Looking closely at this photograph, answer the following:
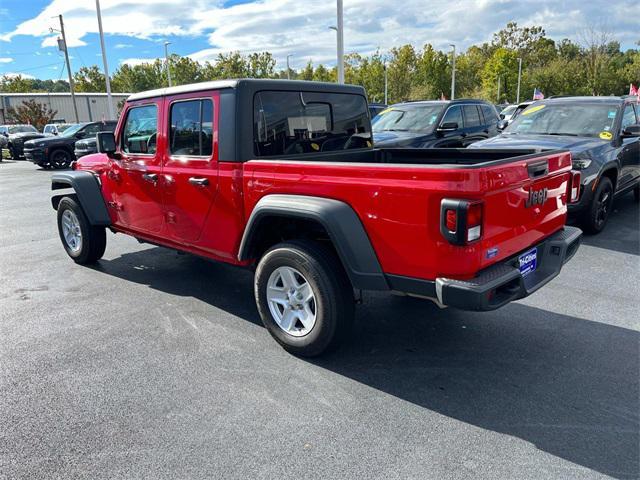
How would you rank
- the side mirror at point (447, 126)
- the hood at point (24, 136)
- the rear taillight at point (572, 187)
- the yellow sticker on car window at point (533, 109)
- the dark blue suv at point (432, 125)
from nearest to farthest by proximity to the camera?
1. the rear taillight at point (572, 187)
2. the yellow sticker on car window at point (533, 109)
3. the dark blue suv at point (432, 125)
4. the side mirror at point (447, 126)
5. the hood at point (24, 136)

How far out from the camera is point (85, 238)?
5.64 m

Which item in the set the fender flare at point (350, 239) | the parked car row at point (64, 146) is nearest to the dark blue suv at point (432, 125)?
the fender flare at point (350, 239)

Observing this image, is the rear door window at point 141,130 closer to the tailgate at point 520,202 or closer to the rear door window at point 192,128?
the rear door window at point 192,128

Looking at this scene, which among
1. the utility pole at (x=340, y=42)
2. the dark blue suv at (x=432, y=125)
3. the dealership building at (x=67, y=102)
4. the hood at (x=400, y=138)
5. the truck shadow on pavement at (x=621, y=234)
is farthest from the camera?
the dealership building at (x=67, y=102)

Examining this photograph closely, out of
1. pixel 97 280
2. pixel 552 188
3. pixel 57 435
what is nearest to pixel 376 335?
pixel 552 188

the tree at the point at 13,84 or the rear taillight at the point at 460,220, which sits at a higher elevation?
the tree at the point at 13,84

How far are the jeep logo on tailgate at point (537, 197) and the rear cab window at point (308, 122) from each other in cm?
185

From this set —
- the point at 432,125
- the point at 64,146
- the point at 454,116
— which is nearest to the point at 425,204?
the point at 432,125

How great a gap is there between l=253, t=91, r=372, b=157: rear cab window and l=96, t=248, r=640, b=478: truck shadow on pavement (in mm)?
1499

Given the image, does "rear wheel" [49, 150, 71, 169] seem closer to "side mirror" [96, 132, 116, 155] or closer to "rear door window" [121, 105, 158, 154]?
"side mirror" [96, 132, 116, 155]

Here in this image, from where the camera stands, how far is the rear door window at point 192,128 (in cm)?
390

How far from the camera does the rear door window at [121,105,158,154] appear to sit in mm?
4504

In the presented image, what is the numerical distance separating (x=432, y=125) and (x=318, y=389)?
7723mm

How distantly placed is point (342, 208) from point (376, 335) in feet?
4.37
